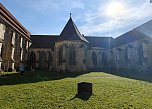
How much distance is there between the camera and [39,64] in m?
40.1

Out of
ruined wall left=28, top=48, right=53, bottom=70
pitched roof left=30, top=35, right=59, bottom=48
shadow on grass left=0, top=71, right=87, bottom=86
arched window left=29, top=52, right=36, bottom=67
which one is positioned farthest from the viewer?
pitched roof left=30, top=35, right=59, bottom=48

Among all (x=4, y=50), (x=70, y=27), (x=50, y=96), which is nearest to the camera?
(x=50, y=96)

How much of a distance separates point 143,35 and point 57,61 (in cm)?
1661

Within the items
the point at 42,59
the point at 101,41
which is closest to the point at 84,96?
the point at 42,59

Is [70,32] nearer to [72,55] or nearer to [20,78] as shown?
[72,55]

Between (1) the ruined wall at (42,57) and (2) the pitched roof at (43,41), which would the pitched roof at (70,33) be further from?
(2) the pitched roof at (43,41)

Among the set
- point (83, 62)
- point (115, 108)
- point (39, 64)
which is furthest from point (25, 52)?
point (115, 108)

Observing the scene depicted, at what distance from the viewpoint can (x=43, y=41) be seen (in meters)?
42.7

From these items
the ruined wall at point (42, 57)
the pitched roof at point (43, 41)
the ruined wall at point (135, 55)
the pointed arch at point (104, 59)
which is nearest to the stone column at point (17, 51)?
the ruined wall at point (42, 57)

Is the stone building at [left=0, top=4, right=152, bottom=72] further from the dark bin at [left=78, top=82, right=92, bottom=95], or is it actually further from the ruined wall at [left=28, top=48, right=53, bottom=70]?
the dark bin at [left=78, top=82, right=92, bottom=95]

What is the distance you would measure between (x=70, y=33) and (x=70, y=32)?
25 centimetres

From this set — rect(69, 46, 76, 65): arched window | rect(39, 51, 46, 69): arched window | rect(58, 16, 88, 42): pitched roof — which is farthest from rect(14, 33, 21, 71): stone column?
rect(39, 51, 46, 69): arched window

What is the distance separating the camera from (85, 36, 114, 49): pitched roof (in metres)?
42.7

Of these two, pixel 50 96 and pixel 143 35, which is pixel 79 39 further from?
pixel 50 96
